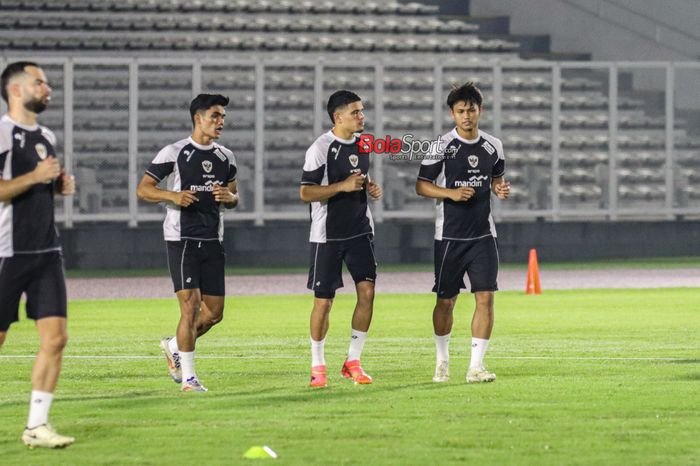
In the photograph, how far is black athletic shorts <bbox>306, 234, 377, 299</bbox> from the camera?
39.1 feet

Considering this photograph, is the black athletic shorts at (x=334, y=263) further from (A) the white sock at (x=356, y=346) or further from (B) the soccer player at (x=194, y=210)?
(B) the soccer player at (x=194, y=210)

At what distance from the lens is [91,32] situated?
35.8 metres

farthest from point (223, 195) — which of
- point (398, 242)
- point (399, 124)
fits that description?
point (399, 124)

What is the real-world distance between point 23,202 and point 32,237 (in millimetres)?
207

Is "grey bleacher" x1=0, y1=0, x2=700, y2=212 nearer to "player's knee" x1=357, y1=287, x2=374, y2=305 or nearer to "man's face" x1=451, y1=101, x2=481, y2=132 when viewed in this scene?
"player's knee" x1=357, y1=287, x2=374, y2=305

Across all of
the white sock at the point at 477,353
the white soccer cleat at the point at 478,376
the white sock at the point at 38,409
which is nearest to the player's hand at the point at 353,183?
the white sock at the point at 477,353

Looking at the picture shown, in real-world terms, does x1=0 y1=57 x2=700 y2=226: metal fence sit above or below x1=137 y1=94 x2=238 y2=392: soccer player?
above

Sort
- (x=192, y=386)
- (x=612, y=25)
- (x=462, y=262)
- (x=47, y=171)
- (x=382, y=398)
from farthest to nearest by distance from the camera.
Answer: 1. (x=612, y=25)
2. (x=462, y=262)
3. (x=192, y=386)
4. (x=382, y=398)
5. (x=47, y=171)

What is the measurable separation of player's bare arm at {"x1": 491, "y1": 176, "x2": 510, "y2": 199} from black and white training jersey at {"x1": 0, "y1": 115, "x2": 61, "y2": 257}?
4.11 metres

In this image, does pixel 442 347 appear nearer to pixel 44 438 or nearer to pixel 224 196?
pixel 224 196

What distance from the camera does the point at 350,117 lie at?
465 inches

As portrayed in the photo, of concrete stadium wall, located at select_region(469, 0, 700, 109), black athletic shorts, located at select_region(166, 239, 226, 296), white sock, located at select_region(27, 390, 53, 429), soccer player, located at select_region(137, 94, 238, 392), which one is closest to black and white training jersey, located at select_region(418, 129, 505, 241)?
soccer player, located at select_region(137, 94, 238, 392)

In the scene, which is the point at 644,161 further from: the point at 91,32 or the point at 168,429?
the point at 168,429

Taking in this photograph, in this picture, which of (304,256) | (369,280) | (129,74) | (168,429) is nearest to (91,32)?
(129,74)
